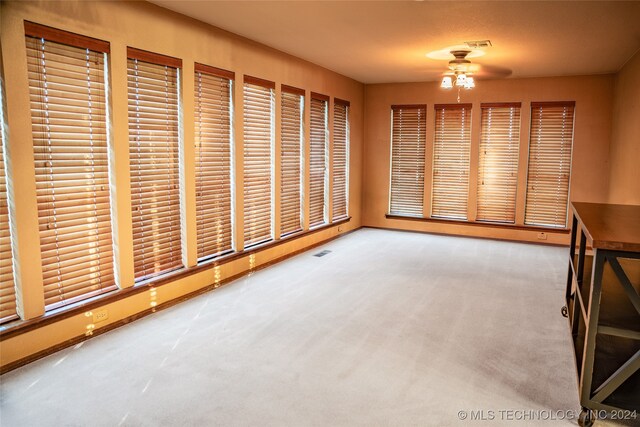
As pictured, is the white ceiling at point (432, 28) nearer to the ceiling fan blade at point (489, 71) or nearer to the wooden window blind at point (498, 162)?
the ceiling fan blade at point (489, 71)

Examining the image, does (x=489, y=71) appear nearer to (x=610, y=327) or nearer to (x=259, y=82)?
(x=259, y=82)

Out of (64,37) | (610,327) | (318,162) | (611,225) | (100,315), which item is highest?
(64,37)

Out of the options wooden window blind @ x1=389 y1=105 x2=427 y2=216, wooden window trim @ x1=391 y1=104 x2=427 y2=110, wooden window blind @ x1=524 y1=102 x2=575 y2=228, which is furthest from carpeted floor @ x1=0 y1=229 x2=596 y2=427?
wooden window trim @ x1=391 y1=104 x2=427 y2=110

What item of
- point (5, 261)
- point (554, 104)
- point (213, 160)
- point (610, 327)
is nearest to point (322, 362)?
point (610, 327)

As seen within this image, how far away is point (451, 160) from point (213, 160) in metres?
4.62

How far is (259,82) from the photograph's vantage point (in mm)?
5254

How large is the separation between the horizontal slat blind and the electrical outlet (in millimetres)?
556

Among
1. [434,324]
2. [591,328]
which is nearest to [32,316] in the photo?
[434,324]

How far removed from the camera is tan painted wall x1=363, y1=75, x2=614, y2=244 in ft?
22.1

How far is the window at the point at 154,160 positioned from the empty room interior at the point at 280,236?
0.8 inches

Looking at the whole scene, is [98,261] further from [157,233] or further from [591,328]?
[591,328]

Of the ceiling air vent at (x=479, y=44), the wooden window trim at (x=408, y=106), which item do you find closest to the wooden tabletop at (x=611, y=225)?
the ceiling air vent at (x=479, y=44)

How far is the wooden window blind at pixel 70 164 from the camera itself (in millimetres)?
3080

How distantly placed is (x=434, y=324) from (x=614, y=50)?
154 inches
